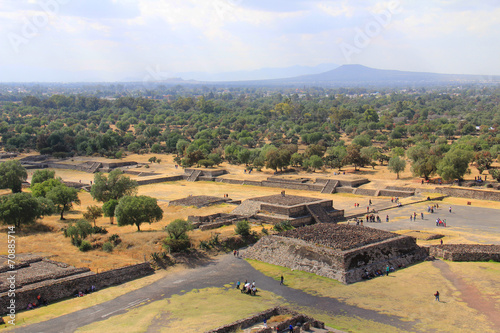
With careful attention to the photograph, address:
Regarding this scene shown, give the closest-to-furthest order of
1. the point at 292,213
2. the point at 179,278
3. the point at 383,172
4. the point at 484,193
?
1. the point at 179,278
2. the point at 292,213
3. the point at 484,193
4. the point at 383,172

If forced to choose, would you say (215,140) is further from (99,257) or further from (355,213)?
(99,257)

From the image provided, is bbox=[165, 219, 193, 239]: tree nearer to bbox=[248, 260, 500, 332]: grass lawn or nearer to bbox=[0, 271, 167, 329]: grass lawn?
bbox=[0, 271, 167, 329]: grass lawn

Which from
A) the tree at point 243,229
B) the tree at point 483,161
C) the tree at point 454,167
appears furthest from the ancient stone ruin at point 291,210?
the tree at point 483,161

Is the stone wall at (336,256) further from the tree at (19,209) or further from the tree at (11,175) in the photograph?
the tree at (11,175)

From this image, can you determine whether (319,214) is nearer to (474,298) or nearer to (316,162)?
(474,298)

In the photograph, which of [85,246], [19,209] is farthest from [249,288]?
[19,209]

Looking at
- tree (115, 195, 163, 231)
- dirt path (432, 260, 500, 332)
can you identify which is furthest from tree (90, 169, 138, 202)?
dirt path (432, 260, 500, 332)

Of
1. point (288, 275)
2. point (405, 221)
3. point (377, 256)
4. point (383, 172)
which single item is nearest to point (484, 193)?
point (405, 221)
